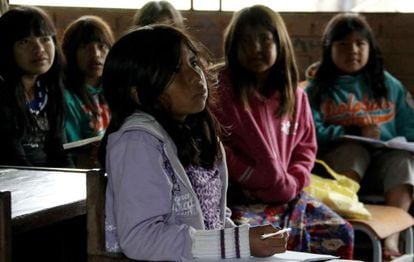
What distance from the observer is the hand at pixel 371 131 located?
13.3 feet

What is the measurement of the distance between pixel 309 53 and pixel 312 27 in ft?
0.45

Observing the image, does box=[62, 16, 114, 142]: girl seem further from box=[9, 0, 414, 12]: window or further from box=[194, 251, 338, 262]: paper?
box=[194, 251, 338, 262]: paper

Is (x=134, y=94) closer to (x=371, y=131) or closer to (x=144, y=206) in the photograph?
(x=144, y=206)

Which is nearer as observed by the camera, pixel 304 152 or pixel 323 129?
pixel 304 152

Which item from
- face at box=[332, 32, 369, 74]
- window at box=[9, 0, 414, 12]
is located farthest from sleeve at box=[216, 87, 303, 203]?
window at box=[9, 0, 414, 12]

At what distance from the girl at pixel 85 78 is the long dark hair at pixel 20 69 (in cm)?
22

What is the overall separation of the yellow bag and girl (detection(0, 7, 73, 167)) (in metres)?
1.00

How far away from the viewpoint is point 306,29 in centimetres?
477

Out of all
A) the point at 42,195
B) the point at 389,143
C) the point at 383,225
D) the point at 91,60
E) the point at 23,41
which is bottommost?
the point at 383,225

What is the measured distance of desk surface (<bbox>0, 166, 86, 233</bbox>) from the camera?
1.98 meters

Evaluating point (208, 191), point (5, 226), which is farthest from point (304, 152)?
point (5, 226)

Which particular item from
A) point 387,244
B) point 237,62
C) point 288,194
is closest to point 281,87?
point 237,62

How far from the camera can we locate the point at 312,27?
4.76m

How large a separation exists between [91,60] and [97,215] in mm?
2068
